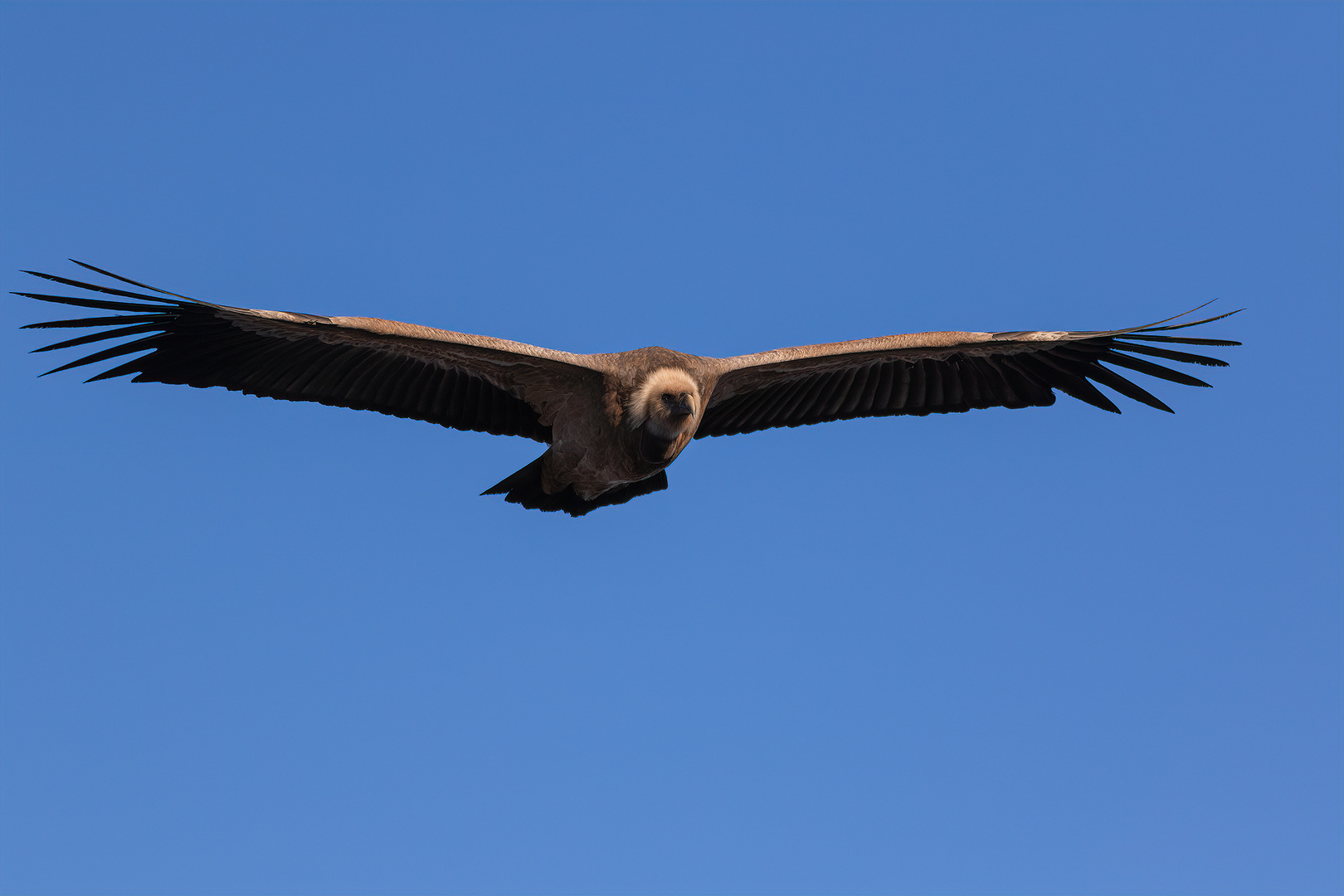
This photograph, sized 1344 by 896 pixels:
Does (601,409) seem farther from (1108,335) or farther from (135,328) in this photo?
(1108,335)

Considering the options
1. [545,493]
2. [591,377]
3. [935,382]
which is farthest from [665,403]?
[935,382]

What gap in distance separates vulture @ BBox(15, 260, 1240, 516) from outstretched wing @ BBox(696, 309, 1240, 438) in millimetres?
12

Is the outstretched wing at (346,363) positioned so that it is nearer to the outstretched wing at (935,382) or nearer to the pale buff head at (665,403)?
the pale buff head at (665,403)

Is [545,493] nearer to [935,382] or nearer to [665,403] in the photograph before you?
[665,403]

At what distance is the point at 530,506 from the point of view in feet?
30.9

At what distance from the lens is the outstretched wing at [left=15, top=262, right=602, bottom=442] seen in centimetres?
804

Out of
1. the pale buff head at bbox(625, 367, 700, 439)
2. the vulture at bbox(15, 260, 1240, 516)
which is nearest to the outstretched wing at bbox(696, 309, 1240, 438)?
the vulture at bbox(15, 260, 1240, 516)

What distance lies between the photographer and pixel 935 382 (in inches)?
383

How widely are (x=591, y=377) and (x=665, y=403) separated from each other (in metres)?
0.71

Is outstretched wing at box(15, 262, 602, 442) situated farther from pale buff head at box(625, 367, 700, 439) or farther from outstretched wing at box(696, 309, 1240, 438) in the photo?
outstretched wing at box(696, 309, 1240, 438)

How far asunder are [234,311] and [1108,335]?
6239mm

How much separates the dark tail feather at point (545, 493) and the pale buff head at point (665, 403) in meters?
1.15

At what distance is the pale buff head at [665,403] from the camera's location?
26.9 ft

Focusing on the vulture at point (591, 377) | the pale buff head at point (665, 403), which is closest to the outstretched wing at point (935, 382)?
the vulture at point (591, 377)
